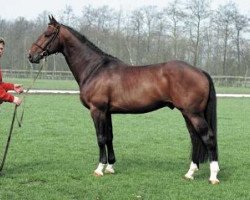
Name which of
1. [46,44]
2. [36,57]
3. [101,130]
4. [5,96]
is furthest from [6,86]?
[101,130]

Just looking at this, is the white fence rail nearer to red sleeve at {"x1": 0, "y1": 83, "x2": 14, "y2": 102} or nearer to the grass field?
the grass field

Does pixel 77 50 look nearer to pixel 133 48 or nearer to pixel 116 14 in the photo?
pixel 133 48

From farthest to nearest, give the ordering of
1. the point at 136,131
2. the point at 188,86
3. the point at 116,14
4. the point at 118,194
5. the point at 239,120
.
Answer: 1. the point at 116,14
2. the point at 239,120
3. the point at 136,131
4. the point at 188,86
5. the point at 118,194

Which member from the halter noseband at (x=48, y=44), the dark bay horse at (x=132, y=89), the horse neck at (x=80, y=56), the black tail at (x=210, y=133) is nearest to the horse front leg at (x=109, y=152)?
the dark bay horse at (x=132, y=89)

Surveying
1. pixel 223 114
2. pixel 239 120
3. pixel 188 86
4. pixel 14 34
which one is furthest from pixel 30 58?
pixel 14 34

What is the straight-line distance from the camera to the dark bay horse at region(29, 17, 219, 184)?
6910mm

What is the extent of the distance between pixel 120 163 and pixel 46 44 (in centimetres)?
273

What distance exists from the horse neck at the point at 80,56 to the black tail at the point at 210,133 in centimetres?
200

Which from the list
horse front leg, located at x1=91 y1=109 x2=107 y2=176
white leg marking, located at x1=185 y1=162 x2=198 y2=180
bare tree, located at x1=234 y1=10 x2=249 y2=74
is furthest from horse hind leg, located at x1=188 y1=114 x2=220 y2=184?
bare tree, located at x1=234 y1=10 x2=249 y2=74

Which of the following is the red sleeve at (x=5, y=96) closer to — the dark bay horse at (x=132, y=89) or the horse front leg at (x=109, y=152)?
the dark bay horse at (x=132, y=89)

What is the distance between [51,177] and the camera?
276 inches

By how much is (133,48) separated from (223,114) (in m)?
50.8

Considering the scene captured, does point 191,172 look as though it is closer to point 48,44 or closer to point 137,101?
point 137,101

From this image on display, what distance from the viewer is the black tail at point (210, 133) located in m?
7.05
